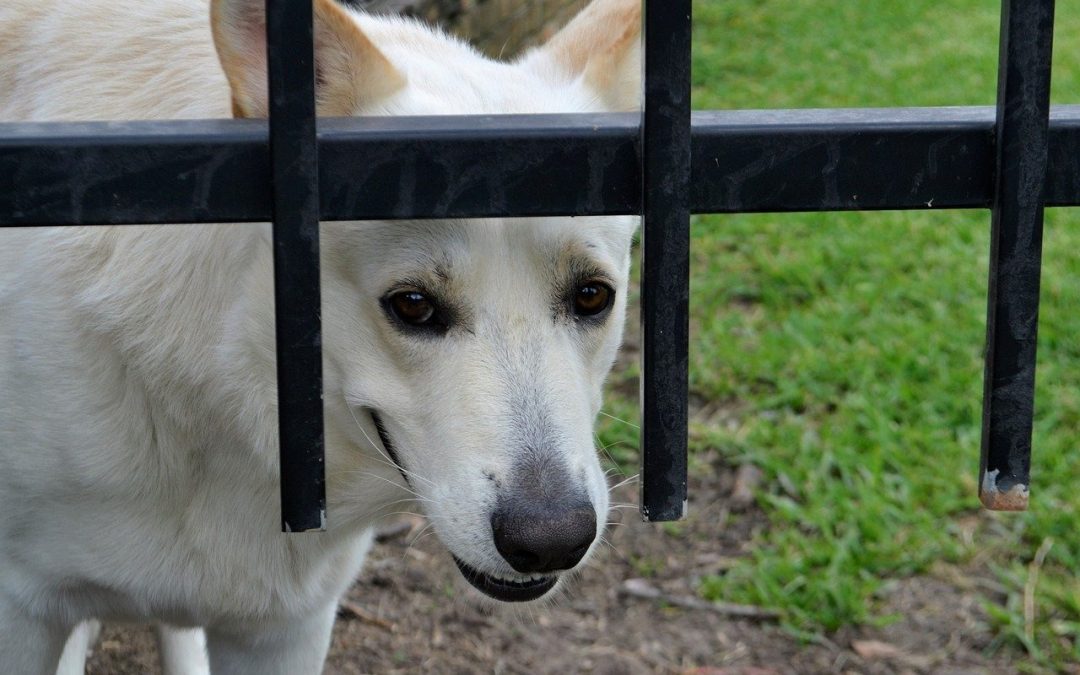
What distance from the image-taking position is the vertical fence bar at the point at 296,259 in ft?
5.14

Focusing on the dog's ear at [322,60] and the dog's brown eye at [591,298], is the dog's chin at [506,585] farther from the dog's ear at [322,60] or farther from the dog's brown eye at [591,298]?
the dog's ear at [322,60]

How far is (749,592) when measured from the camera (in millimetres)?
3734

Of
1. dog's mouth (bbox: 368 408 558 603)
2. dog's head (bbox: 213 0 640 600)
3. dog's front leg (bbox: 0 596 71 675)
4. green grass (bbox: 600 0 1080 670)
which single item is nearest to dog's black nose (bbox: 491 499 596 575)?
dog's head (bbox: 213 0 640 600)

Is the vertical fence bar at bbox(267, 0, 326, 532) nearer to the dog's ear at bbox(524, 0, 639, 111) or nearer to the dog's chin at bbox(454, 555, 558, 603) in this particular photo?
the dog's chin at bbox(454, 555, 558, 603)

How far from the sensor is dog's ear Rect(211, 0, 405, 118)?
1.96 metres

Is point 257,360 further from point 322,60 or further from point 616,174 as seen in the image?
point 616,174

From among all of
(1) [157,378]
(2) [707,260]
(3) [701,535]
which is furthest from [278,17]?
(2) [707,260]

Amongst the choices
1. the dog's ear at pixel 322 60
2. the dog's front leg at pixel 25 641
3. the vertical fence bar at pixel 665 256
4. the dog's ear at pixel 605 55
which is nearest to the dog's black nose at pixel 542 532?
the vertical fence bar at pixel 665 256

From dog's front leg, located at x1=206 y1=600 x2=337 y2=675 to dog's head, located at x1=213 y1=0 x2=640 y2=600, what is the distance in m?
0.68

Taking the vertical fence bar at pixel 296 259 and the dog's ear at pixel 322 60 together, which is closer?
the vertical fence bar at pixel 296 259

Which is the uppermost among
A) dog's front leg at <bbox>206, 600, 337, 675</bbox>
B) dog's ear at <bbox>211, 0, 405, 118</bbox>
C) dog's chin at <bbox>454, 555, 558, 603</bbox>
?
dog's ear at <bbox>211, 0, 405, 118</bbox>

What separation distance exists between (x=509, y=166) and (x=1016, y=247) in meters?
0.69

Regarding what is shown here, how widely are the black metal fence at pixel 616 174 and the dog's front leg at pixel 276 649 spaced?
1.20 m

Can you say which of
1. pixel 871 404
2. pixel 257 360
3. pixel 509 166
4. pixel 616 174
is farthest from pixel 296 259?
pixel 871 404
